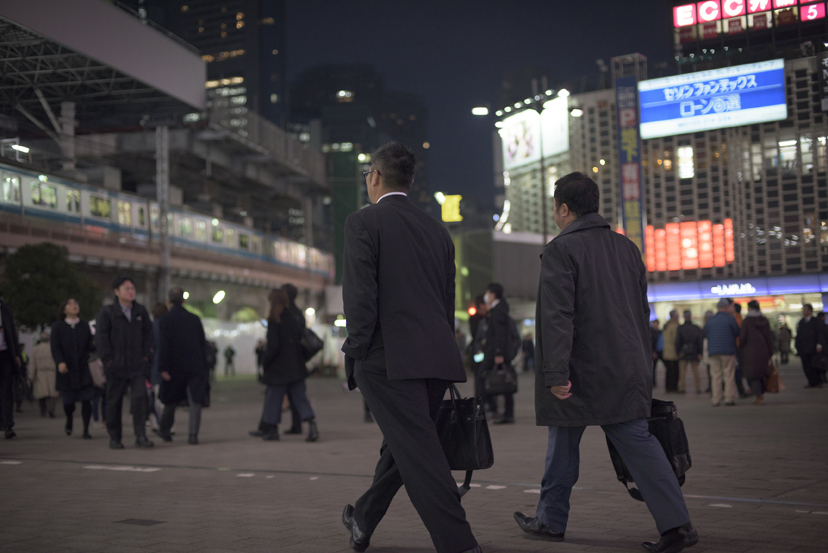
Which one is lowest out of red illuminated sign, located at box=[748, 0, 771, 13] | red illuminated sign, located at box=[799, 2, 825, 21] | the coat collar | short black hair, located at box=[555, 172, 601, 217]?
the coat collar

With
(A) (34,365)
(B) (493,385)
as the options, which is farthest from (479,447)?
(A) (34,365)

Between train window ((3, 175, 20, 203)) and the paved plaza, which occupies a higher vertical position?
train window ((3, 175, 20, 203))

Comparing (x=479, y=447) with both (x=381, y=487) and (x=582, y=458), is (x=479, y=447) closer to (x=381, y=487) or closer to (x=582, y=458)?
(x=381, y=487)

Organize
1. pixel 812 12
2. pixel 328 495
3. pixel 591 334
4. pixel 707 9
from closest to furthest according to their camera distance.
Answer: pixel 591 334 → pixel 328 495 → pixel 812 12 → pixel 707 9

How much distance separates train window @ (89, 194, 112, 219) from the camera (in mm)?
36594

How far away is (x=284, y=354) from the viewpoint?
10.2 m

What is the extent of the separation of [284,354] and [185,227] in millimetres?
36616

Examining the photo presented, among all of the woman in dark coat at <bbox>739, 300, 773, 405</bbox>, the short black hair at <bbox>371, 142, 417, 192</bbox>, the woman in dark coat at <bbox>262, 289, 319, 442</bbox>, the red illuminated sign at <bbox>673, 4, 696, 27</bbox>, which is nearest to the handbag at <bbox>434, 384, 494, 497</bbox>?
the short black hair at <bbox>371, 142, 417, 192</bbox>

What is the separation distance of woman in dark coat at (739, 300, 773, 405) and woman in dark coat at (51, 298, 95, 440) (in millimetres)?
10092

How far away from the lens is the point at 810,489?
5.74 m

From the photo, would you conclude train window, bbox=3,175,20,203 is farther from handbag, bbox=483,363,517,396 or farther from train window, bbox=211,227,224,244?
handbag, bbox=483,363,517,396

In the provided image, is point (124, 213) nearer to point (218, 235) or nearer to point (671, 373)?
point (218, 235)

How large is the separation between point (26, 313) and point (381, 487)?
958 inches

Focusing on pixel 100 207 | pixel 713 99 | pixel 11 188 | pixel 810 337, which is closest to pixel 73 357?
pixel 810 337
